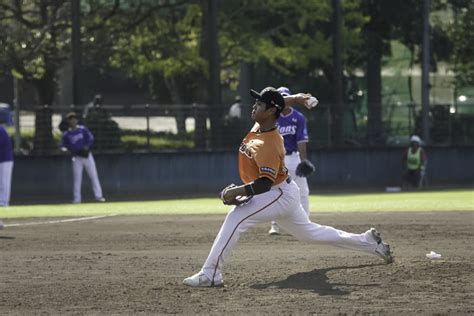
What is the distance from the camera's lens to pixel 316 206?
844 inches

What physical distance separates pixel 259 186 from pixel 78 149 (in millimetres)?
15690

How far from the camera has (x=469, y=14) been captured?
34250 millimetres

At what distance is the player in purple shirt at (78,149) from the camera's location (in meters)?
25.0

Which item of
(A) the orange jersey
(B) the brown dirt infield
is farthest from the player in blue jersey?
(A) the orange jersey

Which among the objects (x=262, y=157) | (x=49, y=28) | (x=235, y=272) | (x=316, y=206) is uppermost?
(x=49, y=28)

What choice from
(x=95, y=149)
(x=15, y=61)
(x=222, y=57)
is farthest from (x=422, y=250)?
(x=222, y=57)

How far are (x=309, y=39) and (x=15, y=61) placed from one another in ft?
30.4

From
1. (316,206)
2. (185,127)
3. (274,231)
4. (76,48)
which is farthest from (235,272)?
(185,127)

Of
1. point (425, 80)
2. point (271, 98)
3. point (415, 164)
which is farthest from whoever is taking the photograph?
point (425, 80)

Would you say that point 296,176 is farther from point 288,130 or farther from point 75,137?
point 75,137

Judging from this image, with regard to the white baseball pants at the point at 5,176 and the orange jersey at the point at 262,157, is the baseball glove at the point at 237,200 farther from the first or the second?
the white baseball pants at the point at 5,176

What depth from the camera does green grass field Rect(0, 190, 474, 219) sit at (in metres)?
20.2

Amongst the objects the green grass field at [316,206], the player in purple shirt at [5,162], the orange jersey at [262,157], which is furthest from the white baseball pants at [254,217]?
the player in purple shirt at [5,162]

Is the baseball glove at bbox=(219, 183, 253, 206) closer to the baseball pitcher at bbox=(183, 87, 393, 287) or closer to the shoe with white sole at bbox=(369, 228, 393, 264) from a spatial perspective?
the baseball pitcher at bbox=(183, 87, 393, 287)
